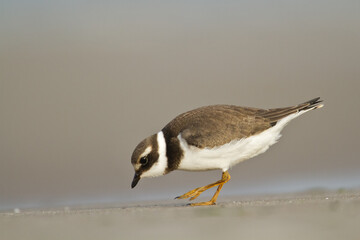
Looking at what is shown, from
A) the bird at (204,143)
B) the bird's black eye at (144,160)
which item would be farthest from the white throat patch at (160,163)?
the bird's black eye at (144,160)

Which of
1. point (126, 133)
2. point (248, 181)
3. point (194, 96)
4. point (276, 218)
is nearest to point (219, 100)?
point (194, 96)

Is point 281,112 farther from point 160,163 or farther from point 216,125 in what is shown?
point 160,163


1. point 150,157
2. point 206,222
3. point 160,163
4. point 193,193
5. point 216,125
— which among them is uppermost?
point 216,125

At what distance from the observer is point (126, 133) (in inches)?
550

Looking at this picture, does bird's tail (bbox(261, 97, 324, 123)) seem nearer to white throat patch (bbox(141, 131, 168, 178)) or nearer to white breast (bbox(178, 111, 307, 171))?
white breast (bbox(178, 111, 307, 171))

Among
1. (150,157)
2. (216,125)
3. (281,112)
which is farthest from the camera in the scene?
(281,112)

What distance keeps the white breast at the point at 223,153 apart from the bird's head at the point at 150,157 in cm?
22

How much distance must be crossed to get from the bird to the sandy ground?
1.01 m

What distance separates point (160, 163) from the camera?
31.9ft

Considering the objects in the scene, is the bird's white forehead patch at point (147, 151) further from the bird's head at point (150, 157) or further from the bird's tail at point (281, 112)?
the bird's tail at point (281, 112)

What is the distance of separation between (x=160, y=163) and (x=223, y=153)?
2.38 ft

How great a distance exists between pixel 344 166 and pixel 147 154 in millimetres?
3936

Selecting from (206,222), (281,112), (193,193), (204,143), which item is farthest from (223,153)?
(206,222)

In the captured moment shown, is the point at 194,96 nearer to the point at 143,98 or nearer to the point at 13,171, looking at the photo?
the point at 143,98
